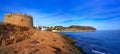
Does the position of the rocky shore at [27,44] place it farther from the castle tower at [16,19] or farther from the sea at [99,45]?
the sea at [99,45]

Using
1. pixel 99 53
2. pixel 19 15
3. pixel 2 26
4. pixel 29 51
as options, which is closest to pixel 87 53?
pixel 99 53

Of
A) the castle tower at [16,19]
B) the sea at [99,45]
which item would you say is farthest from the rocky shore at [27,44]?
the sea at [99,45]

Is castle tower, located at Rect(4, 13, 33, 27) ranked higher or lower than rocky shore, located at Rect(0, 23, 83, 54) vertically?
higher

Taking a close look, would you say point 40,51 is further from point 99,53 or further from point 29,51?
point 99,53

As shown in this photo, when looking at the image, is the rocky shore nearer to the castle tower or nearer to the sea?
the castle tower

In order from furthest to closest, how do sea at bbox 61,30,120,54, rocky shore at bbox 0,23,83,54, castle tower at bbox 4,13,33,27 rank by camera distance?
castle tower at bbox 4,13,33,27 → sea at bbox 61,30,120,54 → rocky shore at bbox 0,23,83,54

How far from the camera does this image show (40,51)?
17.0m

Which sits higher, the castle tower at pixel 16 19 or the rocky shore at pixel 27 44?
the castle tower at pixel 16 19

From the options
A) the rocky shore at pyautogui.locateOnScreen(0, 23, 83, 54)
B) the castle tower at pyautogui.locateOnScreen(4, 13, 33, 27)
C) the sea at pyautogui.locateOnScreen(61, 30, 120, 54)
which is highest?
the castle tower at pyautogui.locateOnScreen(4, 13, 33, 27)

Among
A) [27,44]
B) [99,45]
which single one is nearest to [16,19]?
[27,44]

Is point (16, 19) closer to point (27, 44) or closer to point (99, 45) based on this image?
point (27, 44)

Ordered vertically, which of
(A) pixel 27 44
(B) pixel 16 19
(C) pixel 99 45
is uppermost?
(B) pixel 16 19

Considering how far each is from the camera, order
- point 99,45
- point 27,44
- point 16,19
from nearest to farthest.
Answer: point 27,44
point 16,19
point 99,45

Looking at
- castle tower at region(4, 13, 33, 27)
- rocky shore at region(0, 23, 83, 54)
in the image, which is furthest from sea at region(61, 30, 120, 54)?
castle tower at region(4, 13, 33, 27)
